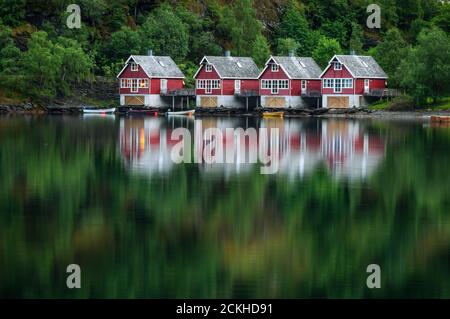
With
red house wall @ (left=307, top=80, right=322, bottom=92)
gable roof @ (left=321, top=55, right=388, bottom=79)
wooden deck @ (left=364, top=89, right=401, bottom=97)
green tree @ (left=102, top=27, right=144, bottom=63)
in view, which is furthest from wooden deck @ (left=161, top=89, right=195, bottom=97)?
wooden deck @ (left=364, top=89, right=401, bottom=97)

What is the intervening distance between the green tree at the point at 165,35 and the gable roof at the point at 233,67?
21.5ft

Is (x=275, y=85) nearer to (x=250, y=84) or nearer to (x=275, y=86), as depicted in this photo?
(x=275, y=86)

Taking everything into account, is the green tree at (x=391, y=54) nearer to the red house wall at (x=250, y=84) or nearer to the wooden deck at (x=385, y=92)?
the wooden deck at (x=385, y=92)

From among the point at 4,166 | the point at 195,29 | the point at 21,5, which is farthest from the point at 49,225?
the point at 195,29

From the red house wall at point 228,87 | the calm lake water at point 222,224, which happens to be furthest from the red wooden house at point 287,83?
the calm lake water at point 222,224

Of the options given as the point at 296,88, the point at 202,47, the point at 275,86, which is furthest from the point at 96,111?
the point at 202,47

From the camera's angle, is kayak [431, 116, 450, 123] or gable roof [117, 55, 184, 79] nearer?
kayak [431, 116, 450, 123]

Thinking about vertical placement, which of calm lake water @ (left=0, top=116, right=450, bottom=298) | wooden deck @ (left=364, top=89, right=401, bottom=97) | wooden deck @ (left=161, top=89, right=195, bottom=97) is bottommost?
calm lake water @ (left=0, top=116, right=450, bottom=298)

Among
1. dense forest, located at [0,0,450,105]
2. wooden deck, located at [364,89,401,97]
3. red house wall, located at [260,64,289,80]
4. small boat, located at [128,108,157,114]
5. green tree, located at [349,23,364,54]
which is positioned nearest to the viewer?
dense forest, located at [0,0,450,105]

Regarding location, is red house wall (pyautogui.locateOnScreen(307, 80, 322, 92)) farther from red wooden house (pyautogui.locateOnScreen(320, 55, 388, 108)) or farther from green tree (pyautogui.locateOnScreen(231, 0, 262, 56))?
green tree (pyautogui.locateOnScreen(231, 0, 262, 56))

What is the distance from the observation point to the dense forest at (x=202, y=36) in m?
102

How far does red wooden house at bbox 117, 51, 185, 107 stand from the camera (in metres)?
112
